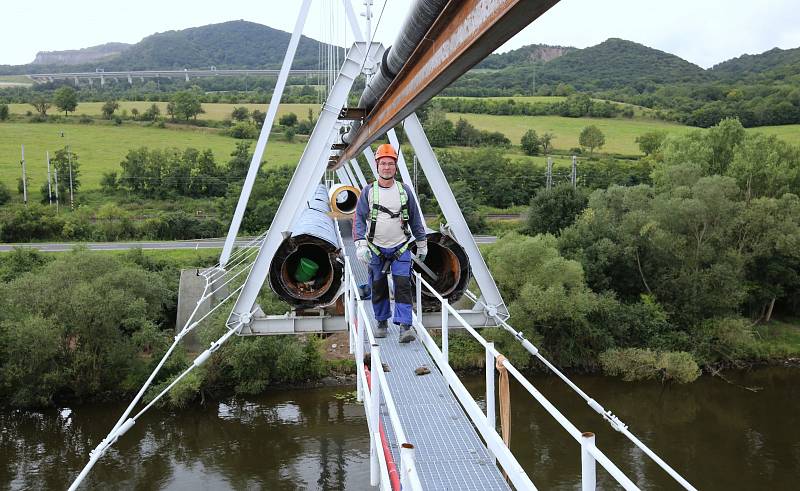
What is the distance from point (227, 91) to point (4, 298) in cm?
8012

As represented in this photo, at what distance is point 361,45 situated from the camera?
29.8 feet

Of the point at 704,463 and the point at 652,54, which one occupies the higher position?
the point at 652,54

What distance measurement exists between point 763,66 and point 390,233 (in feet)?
397

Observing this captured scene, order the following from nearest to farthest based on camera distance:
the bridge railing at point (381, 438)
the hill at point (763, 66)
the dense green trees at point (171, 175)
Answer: the bridge railing at point (381, 438) → the dense green trees at point (171, 175) → the hill at point (763, 66)

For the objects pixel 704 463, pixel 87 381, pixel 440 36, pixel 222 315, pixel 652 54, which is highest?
pixel 652 54

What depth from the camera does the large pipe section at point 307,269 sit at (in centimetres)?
901

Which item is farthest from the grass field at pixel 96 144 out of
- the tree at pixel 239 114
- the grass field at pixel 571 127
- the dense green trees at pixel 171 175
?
the grass field at pixel 571 127

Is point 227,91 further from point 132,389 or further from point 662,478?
point 662,478

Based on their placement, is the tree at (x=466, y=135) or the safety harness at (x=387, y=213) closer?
the safety harness at (x=387, y=213)

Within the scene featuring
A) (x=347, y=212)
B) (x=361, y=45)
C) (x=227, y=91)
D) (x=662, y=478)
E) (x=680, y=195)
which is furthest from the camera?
(x=227, y=91)

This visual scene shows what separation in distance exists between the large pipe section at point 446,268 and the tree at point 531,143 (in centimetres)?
5447

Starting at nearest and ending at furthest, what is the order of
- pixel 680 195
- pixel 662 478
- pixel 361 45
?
pixel 361 45
pixel 662 478
pixel 680 195

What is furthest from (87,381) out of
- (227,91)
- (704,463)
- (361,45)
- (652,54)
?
→ (652,54)

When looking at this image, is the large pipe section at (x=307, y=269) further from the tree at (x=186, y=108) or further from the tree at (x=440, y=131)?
the tree at (x=186, y=108)
